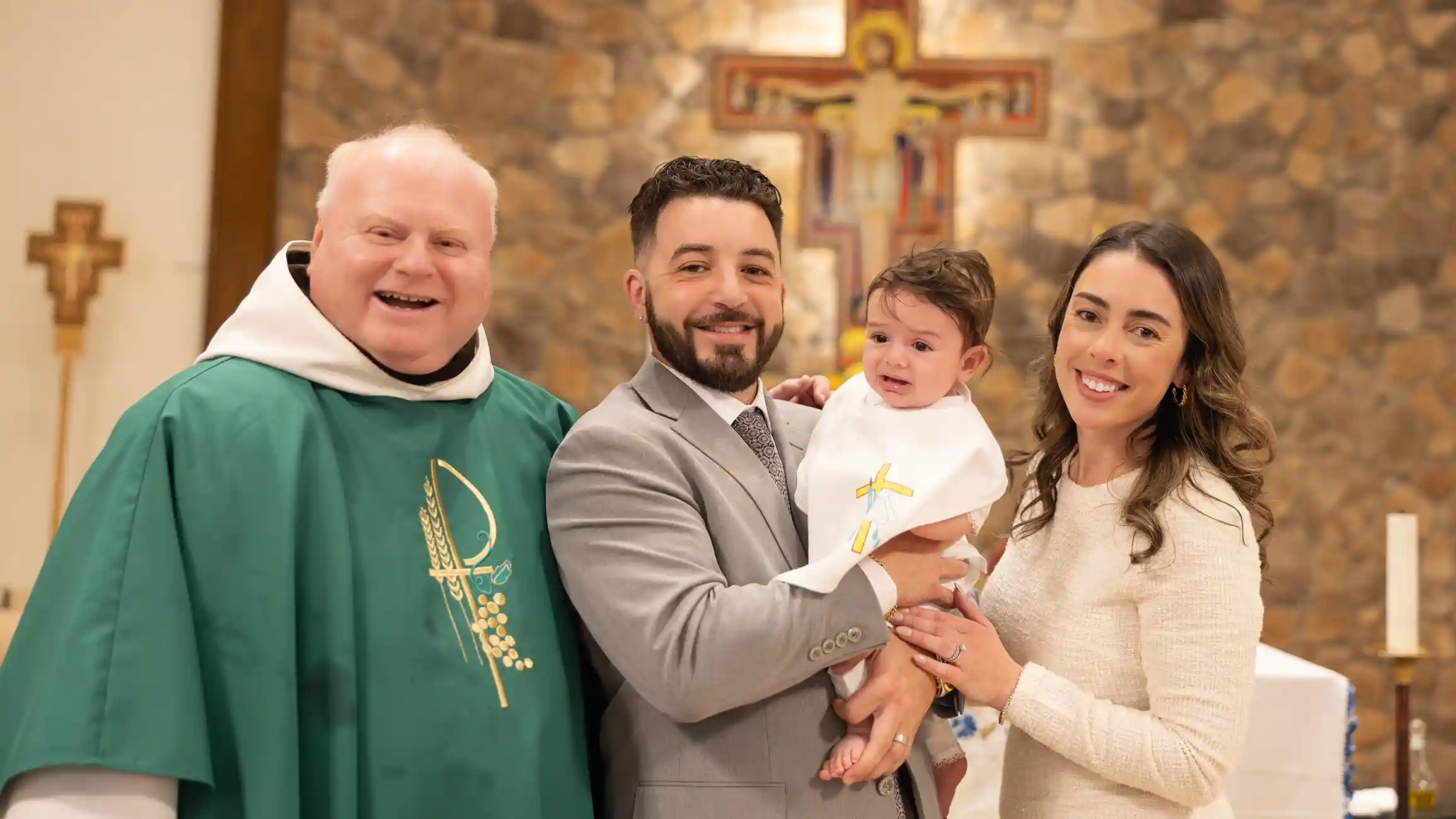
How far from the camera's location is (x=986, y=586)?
2326mm

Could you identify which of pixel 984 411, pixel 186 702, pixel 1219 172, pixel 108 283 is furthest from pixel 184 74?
pixel 1219 172

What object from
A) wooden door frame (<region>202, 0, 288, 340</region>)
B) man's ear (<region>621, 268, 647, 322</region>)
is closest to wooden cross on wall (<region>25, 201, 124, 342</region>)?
wooden door frame (<region>202, 0, 288, 340</region>)

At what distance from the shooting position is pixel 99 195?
4.84 meters

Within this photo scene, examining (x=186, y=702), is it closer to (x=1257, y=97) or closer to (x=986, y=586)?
(x=986, y=586)

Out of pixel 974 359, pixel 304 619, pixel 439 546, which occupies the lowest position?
pixel 304 619

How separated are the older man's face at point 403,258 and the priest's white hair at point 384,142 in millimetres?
14

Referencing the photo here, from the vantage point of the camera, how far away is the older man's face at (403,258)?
192 cm

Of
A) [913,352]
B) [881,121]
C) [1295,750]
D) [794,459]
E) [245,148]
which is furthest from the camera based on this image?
[881,121]

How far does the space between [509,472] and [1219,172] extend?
13.3ft

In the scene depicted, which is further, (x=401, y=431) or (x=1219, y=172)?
(x=1219, y=172)

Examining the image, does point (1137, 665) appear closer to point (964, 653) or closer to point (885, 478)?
point (964, 653)

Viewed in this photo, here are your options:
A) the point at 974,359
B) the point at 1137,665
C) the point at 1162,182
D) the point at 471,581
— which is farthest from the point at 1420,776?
the point at 471,581

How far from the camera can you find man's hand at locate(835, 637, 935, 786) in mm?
1883

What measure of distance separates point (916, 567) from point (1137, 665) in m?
0.41
